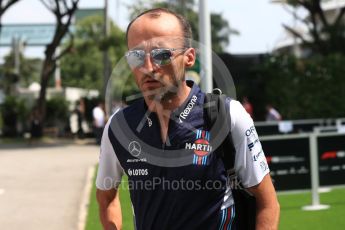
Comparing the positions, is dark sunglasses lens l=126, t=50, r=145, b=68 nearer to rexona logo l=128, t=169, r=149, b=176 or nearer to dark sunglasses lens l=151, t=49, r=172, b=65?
dark sunglasses lens l=151, t=49, r=172, b=65

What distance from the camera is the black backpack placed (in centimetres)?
216

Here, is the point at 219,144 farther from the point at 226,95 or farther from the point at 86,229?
the point at 86,229

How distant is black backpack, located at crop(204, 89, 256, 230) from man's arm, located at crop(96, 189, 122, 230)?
48cm

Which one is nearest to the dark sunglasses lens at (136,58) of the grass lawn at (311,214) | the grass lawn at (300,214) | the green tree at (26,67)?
the grass lawn at (300,214)

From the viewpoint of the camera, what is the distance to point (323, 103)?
26.5m

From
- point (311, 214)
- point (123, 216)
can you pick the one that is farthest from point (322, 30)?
point (123, 216)

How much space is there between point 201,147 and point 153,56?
0.36 meters

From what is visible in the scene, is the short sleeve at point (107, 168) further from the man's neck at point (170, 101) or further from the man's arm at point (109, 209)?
the man's neck at point (170, 101)

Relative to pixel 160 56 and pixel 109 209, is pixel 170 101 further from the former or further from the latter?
pixel 109 209

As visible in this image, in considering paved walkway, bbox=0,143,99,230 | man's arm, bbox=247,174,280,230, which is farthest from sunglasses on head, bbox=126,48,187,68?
paved walkway, bbox=0,143,99,230

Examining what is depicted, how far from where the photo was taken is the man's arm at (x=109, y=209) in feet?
7.98

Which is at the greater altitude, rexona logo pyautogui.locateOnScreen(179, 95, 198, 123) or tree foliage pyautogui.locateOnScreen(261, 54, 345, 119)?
rexona logo pyautogui.locateOnScreen(179, 95, 198, 123)

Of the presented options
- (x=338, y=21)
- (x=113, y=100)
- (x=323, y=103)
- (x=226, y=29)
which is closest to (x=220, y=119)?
(x=113, y=100)

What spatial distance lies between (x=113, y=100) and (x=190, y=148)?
2.01 feet
